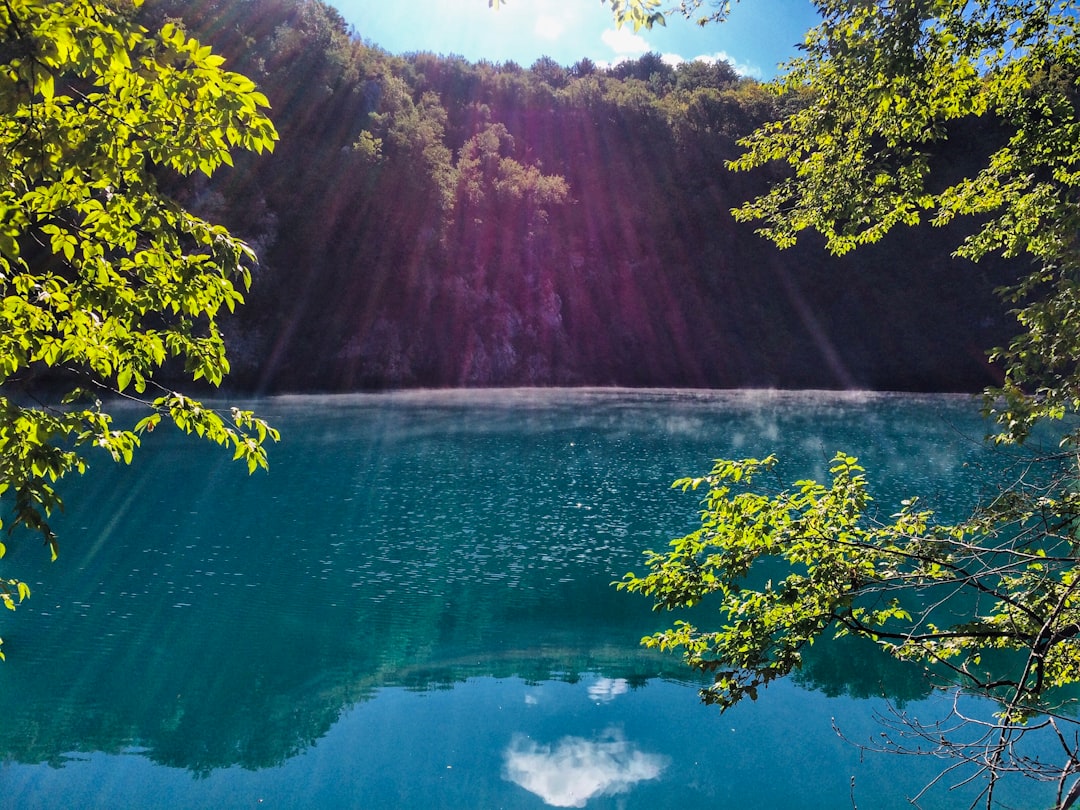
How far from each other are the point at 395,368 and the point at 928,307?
7008 cm

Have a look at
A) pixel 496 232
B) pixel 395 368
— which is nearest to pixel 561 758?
pixel 395 368

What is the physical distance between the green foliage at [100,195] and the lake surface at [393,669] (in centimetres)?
727

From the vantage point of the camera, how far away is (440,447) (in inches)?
1566

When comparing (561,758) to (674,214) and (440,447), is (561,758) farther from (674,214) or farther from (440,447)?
(674,214)

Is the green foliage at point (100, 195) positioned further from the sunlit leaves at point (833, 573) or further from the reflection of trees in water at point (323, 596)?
the reflection of trees in water at point (323, 596)

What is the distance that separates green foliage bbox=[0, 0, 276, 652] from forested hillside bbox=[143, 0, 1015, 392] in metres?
67.2

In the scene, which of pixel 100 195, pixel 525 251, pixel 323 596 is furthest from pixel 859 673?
pixel 525 251

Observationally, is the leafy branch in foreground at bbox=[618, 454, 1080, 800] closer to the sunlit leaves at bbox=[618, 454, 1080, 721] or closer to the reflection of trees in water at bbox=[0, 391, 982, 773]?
the sunlit leaves at bbox=[618, 454, 1080, 721]

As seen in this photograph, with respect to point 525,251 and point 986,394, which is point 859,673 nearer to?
point 986,394

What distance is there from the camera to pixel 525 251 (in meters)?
87.4

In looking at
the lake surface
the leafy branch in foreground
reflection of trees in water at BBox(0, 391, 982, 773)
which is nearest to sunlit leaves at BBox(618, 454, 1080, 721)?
the leafy branch in foreground

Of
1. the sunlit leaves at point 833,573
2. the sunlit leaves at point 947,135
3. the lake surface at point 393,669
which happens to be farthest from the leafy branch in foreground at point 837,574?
the lake surface at point 393,669

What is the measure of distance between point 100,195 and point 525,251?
84102 millimetres

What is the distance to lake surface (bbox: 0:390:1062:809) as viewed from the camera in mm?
10102
